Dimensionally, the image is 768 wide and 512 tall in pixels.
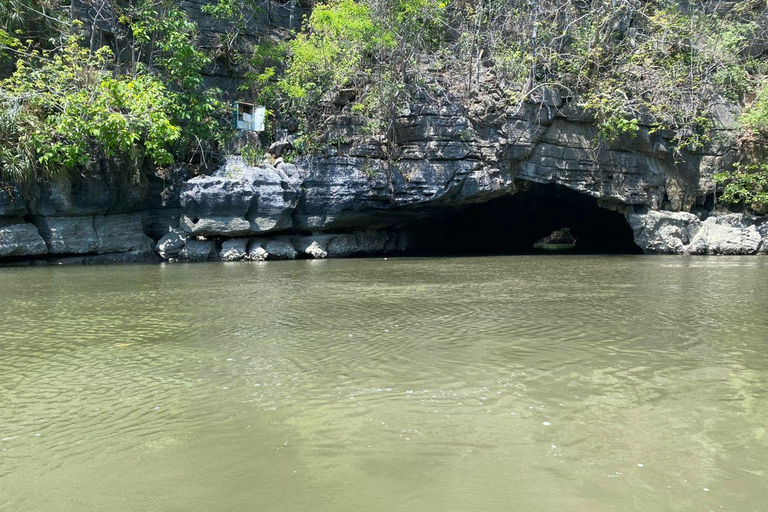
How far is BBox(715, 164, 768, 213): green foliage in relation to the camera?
55.6 feet

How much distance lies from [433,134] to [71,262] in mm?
10771

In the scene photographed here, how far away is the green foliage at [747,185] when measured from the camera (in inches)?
667

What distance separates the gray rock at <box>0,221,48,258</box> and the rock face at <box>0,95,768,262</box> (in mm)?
28

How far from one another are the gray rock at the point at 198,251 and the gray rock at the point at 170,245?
18 cm

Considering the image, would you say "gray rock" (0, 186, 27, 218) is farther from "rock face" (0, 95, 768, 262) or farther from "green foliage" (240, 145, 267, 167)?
"green foliage" (240, 145, 267, 167)

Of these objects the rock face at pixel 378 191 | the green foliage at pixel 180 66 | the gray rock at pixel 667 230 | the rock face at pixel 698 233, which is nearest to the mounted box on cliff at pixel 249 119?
the green foliage at pixel 180 66

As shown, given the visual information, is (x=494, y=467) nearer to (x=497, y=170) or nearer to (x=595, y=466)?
(x=595, y=466)

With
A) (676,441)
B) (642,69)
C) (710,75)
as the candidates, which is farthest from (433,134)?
(676,441)

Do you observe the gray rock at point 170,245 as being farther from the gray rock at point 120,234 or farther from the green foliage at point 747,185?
the green foliage at point 747,185

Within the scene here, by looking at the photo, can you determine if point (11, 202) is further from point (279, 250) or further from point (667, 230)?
point (667, 230)

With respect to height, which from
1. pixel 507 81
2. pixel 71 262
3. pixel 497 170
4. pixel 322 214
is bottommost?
pixel 71 262

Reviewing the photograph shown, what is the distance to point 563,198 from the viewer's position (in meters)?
22.4

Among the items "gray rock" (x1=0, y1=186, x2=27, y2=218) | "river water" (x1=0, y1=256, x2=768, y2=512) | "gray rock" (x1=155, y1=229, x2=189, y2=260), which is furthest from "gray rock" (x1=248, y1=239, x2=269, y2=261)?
"river water" (x1=0, y1=256, x2=768, y2=512)

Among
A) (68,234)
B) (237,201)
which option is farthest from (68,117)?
(237,201)
